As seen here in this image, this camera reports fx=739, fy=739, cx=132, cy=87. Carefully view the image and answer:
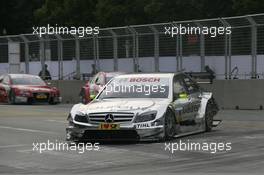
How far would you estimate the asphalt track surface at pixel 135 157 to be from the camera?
1096 centimetres

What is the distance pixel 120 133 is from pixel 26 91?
1791cm

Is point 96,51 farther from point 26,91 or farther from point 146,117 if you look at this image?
point 146,117

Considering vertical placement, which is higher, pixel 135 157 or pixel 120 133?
pixel 120 133

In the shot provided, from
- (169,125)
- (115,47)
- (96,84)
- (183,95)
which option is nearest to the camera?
(169,125)

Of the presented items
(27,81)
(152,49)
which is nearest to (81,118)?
(152,49)

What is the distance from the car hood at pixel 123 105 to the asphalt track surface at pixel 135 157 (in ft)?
2.24

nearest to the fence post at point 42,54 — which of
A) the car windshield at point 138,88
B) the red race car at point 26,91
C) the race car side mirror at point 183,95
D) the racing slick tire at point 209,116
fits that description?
the red race car at point 26,91

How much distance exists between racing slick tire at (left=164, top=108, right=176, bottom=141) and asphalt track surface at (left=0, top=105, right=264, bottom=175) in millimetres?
199

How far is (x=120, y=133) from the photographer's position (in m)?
13.9

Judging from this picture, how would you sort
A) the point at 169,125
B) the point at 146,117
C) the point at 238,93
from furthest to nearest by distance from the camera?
1. the point at 238,93
2. the point at 169,125
3. the point at 146,117

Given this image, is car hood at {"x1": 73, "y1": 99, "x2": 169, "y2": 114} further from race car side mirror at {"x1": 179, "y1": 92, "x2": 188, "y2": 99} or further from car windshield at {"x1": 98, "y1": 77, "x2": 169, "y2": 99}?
race car side mirror at {"x1": 179, "y1": 92, "x2": 188, "y2": 99}

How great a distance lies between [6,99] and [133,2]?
72.8 ft

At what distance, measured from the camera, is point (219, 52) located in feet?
91.9

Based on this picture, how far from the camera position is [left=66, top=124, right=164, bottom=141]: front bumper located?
13.8 metres
